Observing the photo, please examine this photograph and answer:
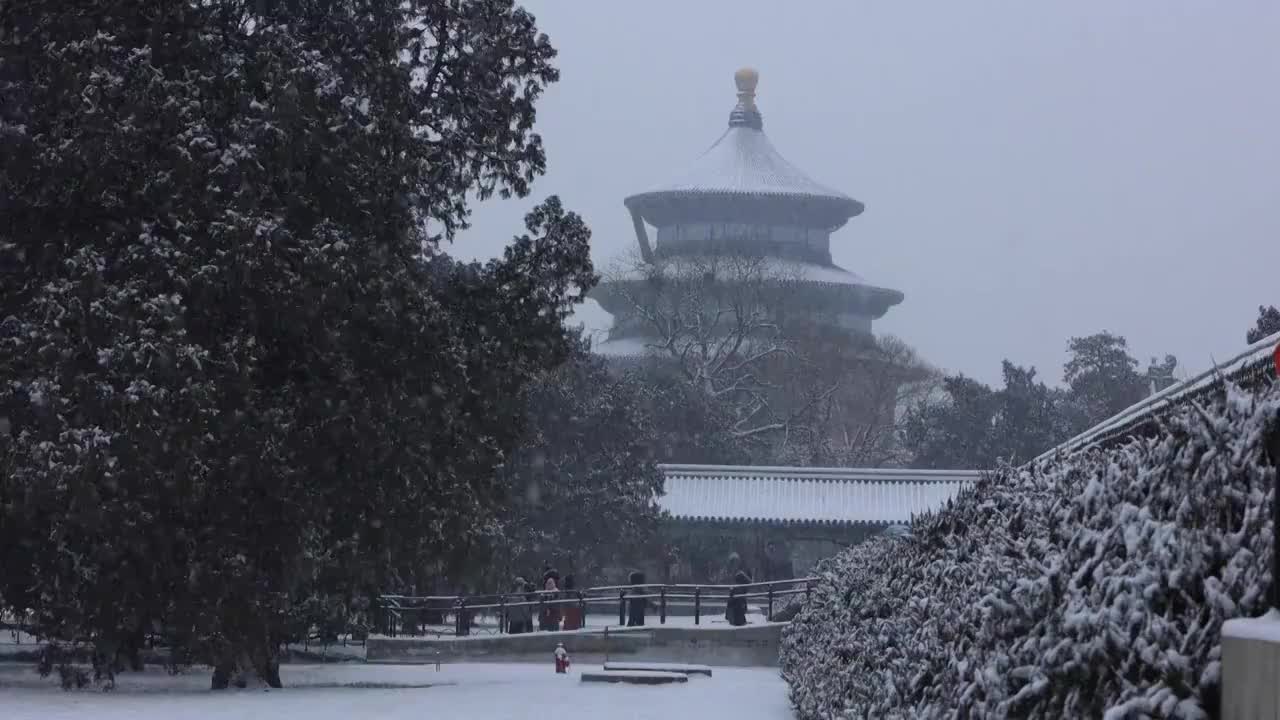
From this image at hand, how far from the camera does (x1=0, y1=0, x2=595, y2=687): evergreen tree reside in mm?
15672

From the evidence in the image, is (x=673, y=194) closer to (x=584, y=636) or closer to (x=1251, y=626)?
(x=584, y=636)

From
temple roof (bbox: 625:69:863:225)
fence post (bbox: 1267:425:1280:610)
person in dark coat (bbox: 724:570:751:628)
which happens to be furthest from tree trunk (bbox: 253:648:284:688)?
temple roof (bbox: 625:69:863:225)

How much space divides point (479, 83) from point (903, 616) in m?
12.9

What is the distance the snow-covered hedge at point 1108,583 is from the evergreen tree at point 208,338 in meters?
9.35

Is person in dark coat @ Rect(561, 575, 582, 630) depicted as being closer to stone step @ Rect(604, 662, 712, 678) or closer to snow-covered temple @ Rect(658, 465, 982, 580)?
stone step @ Rect(604, 662, 712, 678)

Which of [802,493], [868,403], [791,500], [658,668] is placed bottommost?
[658,668]

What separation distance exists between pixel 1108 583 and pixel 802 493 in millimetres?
37608

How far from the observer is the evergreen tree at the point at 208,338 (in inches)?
617

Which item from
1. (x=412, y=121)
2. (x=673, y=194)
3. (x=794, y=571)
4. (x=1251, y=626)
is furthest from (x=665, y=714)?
(x=673, y=194)

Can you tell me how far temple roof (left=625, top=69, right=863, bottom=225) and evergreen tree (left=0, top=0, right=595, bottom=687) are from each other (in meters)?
53.7

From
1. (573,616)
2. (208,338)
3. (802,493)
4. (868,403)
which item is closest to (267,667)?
(208,338)

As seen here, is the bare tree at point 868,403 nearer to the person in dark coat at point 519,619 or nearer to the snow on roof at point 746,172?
the snow on roof at point 746,172

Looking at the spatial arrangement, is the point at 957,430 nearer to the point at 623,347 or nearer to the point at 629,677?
the point at 623,347

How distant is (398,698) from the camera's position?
16047 millimetres
